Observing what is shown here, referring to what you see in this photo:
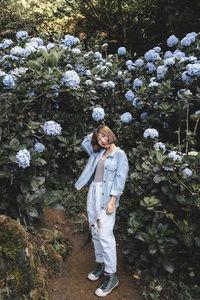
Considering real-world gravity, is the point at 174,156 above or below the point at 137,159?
above

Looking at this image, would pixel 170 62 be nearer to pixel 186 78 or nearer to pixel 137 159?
pixel 186 78

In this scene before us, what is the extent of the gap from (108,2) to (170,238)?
24.1ft

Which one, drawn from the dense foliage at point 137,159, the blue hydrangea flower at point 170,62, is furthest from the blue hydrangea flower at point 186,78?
the blue hydrangea flower at point 170,62

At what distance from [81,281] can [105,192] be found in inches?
36.1

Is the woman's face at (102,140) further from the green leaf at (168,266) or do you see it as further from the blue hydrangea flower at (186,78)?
the blue hydrangea flower at (186,78)

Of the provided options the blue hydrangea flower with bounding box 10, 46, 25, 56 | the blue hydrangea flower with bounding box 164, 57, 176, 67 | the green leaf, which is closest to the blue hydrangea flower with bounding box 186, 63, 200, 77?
the blue hydrangea flower with bounding box 164, 57, 176, 67

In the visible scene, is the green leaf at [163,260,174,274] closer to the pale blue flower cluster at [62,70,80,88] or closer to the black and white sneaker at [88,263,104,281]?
the black and white sneaker at [88,263,104,281]

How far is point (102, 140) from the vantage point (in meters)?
2.46

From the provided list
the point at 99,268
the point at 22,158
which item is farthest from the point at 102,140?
the point at 99,268

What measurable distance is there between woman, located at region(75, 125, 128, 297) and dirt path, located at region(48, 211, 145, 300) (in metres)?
0.11

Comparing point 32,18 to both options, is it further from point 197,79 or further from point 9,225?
point 9,225

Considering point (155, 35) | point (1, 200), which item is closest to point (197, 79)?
point (1, 200)

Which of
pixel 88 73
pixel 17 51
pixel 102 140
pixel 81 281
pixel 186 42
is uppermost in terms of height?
pixel 186 42

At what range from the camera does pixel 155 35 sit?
7410mm
